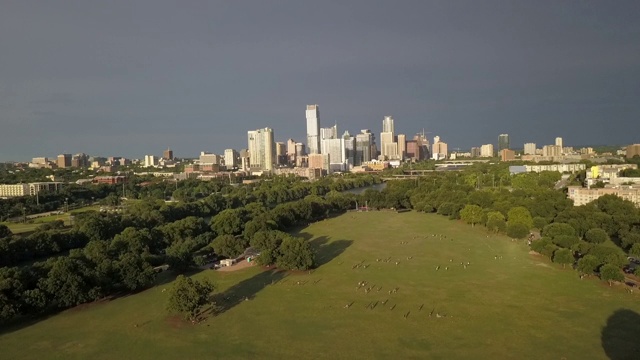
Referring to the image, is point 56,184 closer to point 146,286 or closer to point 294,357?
point 146,286

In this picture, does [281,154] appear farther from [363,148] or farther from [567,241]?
[567,241]

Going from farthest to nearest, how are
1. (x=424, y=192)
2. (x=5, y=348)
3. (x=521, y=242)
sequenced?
(x=424, y=192) < (x=521, y=242) < (x=5, y=348)

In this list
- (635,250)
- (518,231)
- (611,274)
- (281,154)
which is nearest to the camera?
(611,274)

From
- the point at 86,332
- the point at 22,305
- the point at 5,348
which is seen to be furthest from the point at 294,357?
the point at 22,305

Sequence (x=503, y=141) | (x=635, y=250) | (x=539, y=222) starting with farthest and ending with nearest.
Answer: (x=503, y=141), (x=539, y=222), (x=635, y=250)

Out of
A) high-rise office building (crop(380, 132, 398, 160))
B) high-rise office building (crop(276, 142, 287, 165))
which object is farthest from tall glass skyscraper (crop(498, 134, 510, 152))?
high-rise office building (crop(276, 142, 287, 165))

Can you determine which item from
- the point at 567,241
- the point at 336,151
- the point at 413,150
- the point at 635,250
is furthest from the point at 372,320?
the point at 413,150
